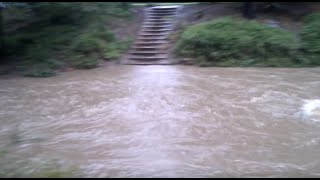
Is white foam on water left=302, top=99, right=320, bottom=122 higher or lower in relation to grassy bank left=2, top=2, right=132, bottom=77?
lower

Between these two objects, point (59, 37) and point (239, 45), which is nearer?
point (239, 45)

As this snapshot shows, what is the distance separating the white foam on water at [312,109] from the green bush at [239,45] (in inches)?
185

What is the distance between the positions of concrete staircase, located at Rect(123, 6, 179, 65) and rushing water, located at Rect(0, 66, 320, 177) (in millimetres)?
1239

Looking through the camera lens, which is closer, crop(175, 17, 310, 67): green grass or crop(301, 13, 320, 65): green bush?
crop(301, 13, 320, 65): green bush

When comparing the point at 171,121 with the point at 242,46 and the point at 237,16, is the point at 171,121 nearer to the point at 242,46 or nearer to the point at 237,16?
the point at 242,46

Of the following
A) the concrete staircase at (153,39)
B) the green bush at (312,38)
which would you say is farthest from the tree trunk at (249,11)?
the concrete staircase at (153,39)

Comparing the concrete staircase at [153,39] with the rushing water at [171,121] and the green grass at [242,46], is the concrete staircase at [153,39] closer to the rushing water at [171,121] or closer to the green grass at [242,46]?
the green grass at [242,46]

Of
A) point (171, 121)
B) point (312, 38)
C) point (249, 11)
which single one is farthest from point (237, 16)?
point (171, 121)

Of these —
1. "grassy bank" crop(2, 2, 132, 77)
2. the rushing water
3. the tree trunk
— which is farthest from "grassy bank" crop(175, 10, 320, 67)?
"grassy bank" crop(2, 2, 132, 77)

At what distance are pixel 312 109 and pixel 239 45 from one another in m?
5.82

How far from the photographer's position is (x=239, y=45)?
48.8 ft

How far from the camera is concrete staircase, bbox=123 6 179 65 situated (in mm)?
15453

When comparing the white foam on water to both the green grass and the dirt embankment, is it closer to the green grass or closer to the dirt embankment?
the green grass

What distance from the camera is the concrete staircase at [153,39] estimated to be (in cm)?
1545
